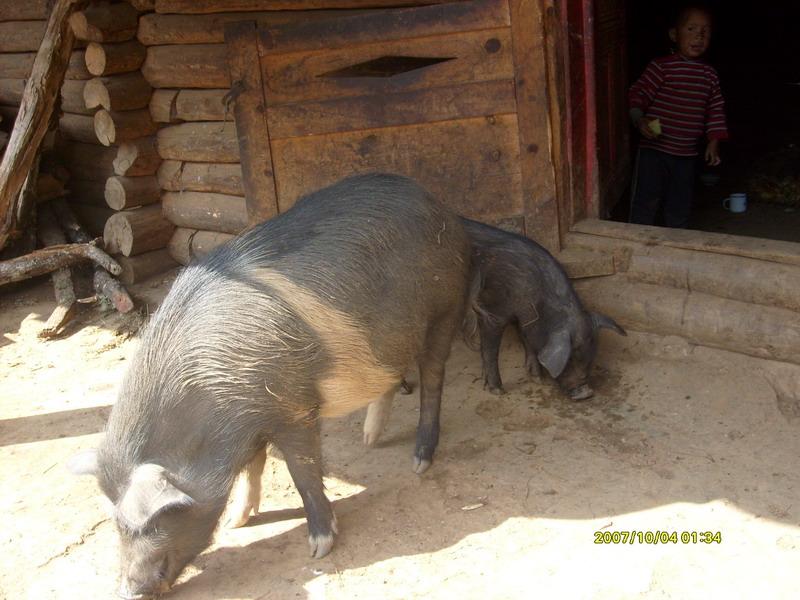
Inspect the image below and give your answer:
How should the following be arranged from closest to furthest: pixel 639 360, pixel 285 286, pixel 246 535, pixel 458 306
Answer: pixel 285 286 → pixel 246 535 → pixel 458 306 → pixel 639 360

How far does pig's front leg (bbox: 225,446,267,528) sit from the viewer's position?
3808 millimetres

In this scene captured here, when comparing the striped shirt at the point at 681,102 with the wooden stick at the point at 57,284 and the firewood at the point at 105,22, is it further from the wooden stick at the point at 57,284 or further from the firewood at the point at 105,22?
the wooden stick at the point at 57,284

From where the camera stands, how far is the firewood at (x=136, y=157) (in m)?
6.55

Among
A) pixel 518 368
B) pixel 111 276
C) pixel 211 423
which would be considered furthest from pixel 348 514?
pixel 111 276

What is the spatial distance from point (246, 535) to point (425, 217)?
1641 mm

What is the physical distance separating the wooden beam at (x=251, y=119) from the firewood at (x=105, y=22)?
1.49 m

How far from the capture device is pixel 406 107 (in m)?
5.01

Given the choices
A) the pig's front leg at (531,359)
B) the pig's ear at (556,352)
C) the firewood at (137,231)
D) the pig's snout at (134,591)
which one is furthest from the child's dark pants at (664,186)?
the pig's snout at (134,591)

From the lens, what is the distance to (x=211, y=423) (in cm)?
327

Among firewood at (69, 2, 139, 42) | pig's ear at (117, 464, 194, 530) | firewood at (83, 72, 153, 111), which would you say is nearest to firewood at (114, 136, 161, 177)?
firewood at (83, 72, 153, 111)

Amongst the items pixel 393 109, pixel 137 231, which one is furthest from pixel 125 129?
pixel 393 109

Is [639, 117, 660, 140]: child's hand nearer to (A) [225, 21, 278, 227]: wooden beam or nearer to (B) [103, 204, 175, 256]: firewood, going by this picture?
(A) [225, 21, 278, 227]: wooden beam

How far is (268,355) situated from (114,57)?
3.79 meters

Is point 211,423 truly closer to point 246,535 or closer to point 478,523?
point 246,535
